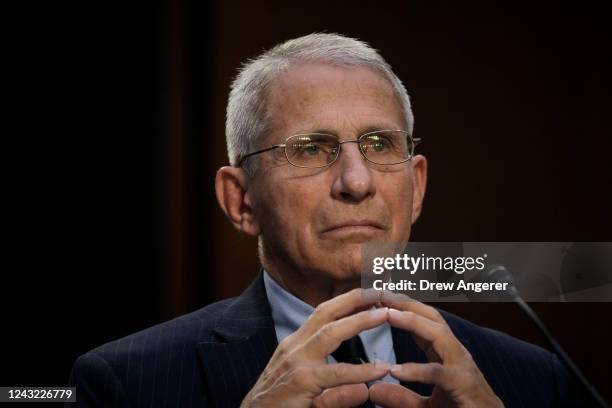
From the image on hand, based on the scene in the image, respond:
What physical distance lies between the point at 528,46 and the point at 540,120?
0.21 m

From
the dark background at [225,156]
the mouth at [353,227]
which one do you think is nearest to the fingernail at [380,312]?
the mouth at [353,227]

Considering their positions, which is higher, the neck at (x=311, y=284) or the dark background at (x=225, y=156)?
the dark background at (x=225, y=156)

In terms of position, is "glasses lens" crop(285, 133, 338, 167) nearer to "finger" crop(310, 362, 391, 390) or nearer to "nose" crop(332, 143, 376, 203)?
"nose" crop(332, 143, 376, 203)

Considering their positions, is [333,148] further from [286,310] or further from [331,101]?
[286,310]

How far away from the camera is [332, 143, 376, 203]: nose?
131 centimetres

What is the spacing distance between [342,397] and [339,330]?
12cm

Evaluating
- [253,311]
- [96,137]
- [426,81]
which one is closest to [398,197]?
[253,311]

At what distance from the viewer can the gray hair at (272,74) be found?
1.49 meters

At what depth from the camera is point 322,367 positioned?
107 cm

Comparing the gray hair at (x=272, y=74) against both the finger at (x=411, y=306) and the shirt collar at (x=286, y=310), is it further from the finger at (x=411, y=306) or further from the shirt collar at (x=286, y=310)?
the finger at (x=411, y=306)

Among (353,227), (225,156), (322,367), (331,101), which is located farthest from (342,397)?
(225,156)

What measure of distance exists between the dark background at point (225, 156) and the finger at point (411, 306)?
0.76 m

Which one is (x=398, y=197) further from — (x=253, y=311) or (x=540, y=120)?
(x=540, y=120)

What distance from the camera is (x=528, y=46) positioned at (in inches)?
75.2
